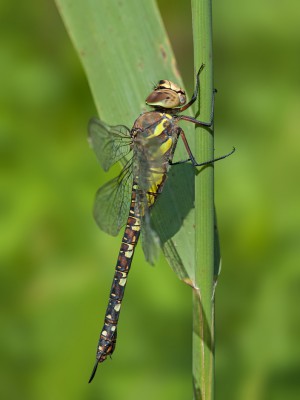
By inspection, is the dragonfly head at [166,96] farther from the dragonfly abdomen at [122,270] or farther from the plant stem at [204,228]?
the plant stem at [204,228]

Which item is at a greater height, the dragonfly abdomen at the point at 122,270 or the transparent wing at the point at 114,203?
the transparent wing at the point at 114,203

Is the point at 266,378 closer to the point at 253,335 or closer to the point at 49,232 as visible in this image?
the point at 253,335

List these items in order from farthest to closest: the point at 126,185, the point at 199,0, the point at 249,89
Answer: the point at 249,89 < the point at 126,185 < the point at 199,0

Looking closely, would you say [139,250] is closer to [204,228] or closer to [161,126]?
[161,126]

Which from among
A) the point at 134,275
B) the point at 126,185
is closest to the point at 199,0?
the point at 126,185

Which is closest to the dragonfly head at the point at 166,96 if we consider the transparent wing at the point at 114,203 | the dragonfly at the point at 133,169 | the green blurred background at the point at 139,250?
the dragonfly at the point at 133,169

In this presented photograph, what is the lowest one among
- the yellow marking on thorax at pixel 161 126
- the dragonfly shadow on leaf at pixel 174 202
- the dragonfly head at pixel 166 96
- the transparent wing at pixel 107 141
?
the dragonfly shadow on leaf at pixel 174 202

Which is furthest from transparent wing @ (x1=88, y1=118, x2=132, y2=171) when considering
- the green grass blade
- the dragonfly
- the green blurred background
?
the green blurred background
